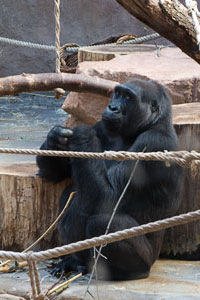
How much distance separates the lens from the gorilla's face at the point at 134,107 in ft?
10.0

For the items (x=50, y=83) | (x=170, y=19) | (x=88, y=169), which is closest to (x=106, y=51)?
(x=50, y=83)

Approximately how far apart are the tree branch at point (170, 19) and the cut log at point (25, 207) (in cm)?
107

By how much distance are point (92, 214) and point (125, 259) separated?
295mm

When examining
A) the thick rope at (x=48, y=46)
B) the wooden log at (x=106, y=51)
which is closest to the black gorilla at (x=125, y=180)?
the wooden log at (x=106, y=51)

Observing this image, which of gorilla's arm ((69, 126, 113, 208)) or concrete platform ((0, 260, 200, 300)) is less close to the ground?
gorilla's arm ((69, 126, 113, 208))

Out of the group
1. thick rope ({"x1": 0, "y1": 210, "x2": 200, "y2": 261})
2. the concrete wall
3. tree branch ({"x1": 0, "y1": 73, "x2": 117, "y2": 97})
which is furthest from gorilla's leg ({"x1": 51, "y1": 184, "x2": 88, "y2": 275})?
the concrete wall

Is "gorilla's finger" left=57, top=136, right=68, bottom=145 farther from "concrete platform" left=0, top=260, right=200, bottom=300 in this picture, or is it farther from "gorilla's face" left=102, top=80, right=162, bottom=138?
"concrete platform" left=0, top=260, right=200, bottom=300

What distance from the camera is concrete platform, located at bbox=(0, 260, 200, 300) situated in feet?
9.02

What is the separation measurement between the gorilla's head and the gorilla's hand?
225 mm

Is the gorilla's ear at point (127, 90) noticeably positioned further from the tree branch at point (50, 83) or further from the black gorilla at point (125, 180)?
the tree branch at point (50, 83)

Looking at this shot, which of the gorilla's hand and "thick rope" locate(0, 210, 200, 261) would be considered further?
the gorilla's hand

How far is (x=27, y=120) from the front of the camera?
6984 millimetres

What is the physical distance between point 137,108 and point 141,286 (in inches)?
36.7

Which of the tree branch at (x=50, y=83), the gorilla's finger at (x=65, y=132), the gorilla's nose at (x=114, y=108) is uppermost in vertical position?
the tree branch at (x=50, y=83)
